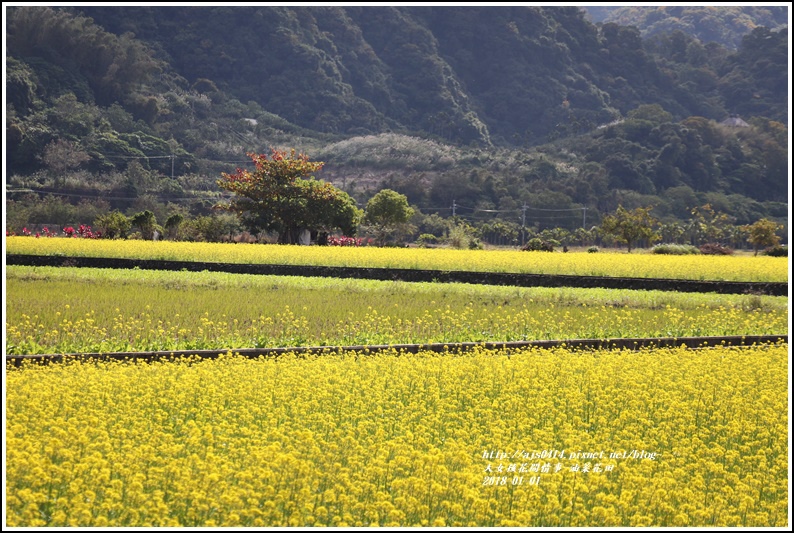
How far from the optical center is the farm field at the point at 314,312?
46.0 feet

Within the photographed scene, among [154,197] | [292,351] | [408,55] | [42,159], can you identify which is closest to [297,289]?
[292,351]

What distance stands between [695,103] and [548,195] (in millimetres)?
66585

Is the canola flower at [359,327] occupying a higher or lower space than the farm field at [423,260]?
lower

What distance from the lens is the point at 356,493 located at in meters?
6.61

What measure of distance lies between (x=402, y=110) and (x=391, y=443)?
129057 millimetres

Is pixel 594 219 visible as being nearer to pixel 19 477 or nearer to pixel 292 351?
pixel 292 351

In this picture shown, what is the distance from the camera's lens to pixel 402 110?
5281 inches

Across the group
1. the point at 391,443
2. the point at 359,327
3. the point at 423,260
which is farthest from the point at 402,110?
the point at 391,443

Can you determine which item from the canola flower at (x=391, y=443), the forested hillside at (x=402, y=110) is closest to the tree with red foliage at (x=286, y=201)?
the forested hillside at (x=402, y=110)

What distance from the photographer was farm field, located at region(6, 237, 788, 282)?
26.1 metres

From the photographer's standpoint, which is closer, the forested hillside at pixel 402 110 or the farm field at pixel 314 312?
the farm field at pixel 314 312

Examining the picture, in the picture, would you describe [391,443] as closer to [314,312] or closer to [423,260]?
[314,312]

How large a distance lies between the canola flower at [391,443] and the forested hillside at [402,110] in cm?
3486

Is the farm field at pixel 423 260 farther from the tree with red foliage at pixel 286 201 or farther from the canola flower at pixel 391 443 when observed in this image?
the canola flower at pixel 391 443
